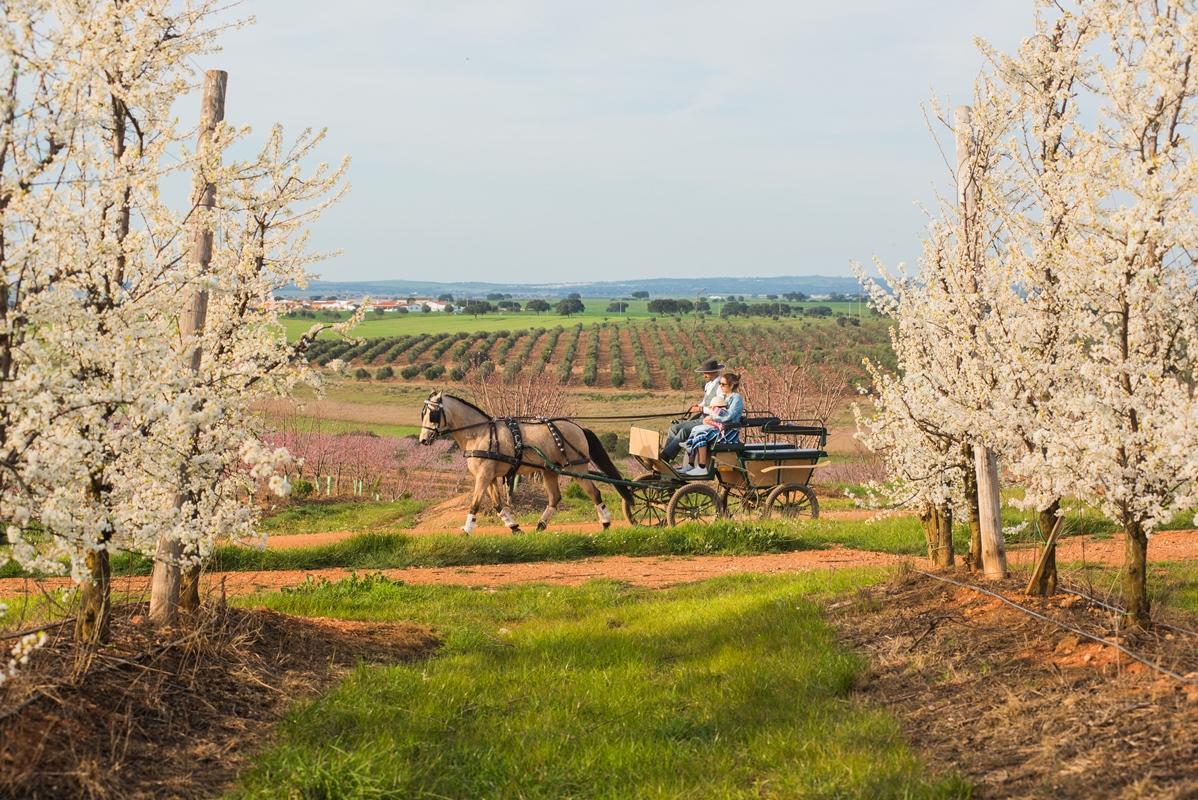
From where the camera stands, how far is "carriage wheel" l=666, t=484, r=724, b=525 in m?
16.6

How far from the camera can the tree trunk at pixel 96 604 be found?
6250 mm

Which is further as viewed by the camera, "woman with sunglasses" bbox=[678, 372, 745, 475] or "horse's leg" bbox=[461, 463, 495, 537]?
"woman with sunglasses" bbox=[678, 372, 745, 475]

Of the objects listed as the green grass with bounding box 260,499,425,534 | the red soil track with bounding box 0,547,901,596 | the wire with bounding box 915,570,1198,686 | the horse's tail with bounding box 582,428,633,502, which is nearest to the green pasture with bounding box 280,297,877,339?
the green grass with bounding box 260,499,425,534

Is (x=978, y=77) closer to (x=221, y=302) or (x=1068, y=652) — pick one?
(x=1068, y=652)

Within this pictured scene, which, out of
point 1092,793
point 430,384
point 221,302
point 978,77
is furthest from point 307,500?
point 430,384

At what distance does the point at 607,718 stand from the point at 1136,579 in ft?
11.4

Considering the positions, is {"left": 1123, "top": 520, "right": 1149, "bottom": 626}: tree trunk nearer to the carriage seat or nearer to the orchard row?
the carriage seat

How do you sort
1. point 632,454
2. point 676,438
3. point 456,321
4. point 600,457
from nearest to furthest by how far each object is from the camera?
1. point 676,438
2. point 632,454
3. point 600,457
4. point 456,321

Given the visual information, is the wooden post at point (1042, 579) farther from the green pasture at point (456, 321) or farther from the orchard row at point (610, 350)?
the green pasture at point (456, 321)

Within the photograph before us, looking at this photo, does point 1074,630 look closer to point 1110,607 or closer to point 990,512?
point 1110,607

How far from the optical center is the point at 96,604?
6.30 m

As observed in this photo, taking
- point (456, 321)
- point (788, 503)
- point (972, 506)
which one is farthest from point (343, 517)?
point (456, 321)

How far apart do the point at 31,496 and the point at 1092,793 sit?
5075 mm

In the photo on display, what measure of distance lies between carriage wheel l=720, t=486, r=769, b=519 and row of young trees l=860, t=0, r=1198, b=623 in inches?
314
